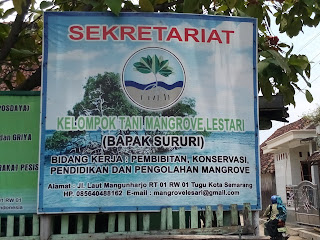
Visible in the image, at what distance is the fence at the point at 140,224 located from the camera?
13.7 ft

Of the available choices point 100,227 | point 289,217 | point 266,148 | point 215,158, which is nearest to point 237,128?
point 215,158

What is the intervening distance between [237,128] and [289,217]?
1607cm

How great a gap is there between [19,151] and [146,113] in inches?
51.8

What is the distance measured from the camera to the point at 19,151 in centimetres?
445

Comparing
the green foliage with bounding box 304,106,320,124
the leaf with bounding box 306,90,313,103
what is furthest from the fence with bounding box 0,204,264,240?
the green foliage with bounding box 304,106,320,124

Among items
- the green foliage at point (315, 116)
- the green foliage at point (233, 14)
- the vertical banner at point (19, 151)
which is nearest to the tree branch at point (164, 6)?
the green foliage at point (233, 14)

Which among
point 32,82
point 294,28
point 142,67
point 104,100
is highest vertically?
point 294,28

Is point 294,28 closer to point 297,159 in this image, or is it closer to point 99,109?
point 99,109

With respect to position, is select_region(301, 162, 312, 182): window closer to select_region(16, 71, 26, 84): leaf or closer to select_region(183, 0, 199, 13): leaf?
select_region(16, 71, 26, 84): leaf

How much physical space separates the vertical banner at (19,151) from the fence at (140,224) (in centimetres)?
17

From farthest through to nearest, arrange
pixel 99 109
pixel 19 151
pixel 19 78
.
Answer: pixel 19 78
pixel 19 151
pixel 99 109

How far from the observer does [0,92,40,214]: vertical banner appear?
4.41 meters

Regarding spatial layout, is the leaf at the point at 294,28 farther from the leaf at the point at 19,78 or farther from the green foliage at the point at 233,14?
the leaf at the point at 19,78

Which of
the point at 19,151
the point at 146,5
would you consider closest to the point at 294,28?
the point at 146,5
